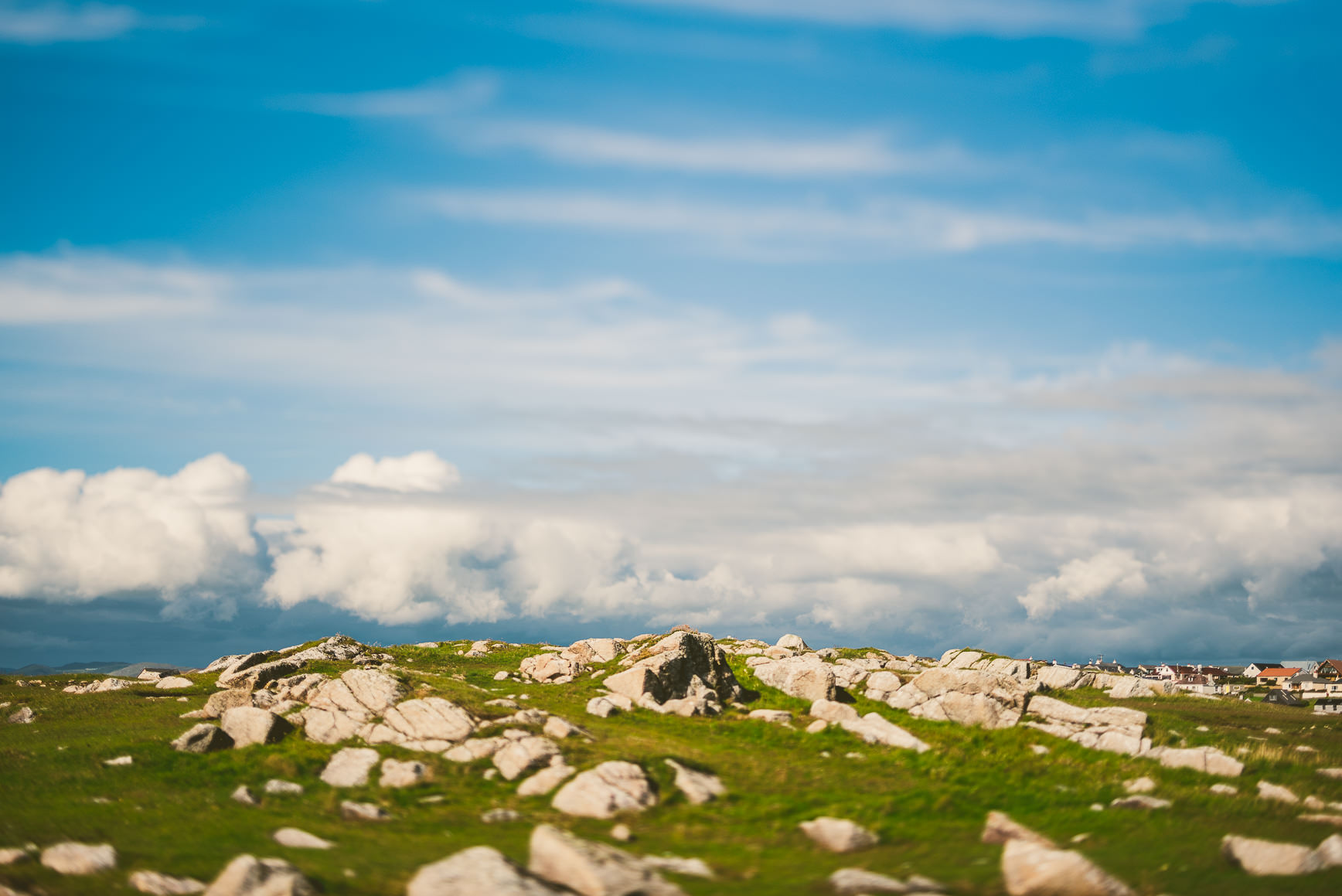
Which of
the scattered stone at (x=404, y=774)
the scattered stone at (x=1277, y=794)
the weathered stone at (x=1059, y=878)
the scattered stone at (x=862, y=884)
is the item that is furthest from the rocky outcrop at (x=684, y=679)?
the weathered stone at (x=1059, y=878)

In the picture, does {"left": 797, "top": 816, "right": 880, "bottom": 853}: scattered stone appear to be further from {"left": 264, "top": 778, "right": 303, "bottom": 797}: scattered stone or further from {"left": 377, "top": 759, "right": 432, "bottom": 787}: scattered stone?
{"left": 264, "top": 778, "right": 303, "bottom": 797}: scattered stone

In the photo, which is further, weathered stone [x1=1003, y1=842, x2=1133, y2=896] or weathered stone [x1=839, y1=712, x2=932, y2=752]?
weathered stone [x1=839, y1=712, x2=932, y2=752]

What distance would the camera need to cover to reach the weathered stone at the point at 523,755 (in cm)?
3219

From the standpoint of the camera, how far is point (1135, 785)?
30828 millimetres

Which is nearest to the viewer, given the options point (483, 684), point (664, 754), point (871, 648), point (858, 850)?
point (858, 850)

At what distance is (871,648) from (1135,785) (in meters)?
53.2

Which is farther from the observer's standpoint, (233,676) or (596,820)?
(233,676)

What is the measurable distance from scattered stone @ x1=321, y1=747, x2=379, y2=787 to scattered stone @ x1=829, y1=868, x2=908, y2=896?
20.4m

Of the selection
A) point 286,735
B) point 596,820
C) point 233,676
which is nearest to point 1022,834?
point 596,820

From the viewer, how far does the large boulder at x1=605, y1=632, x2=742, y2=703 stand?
47125 millimetres

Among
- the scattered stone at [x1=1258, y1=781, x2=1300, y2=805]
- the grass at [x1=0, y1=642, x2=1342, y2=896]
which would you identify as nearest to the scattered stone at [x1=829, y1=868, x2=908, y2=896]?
the grass at [x1=0, y1=642, x2=1342, y2=896]

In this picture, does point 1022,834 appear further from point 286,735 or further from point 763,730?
point 286,735

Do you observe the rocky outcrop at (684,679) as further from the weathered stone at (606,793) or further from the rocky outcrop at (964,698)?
the weathered stone at (606,793)

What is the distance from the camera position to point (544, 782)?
30625 mm
